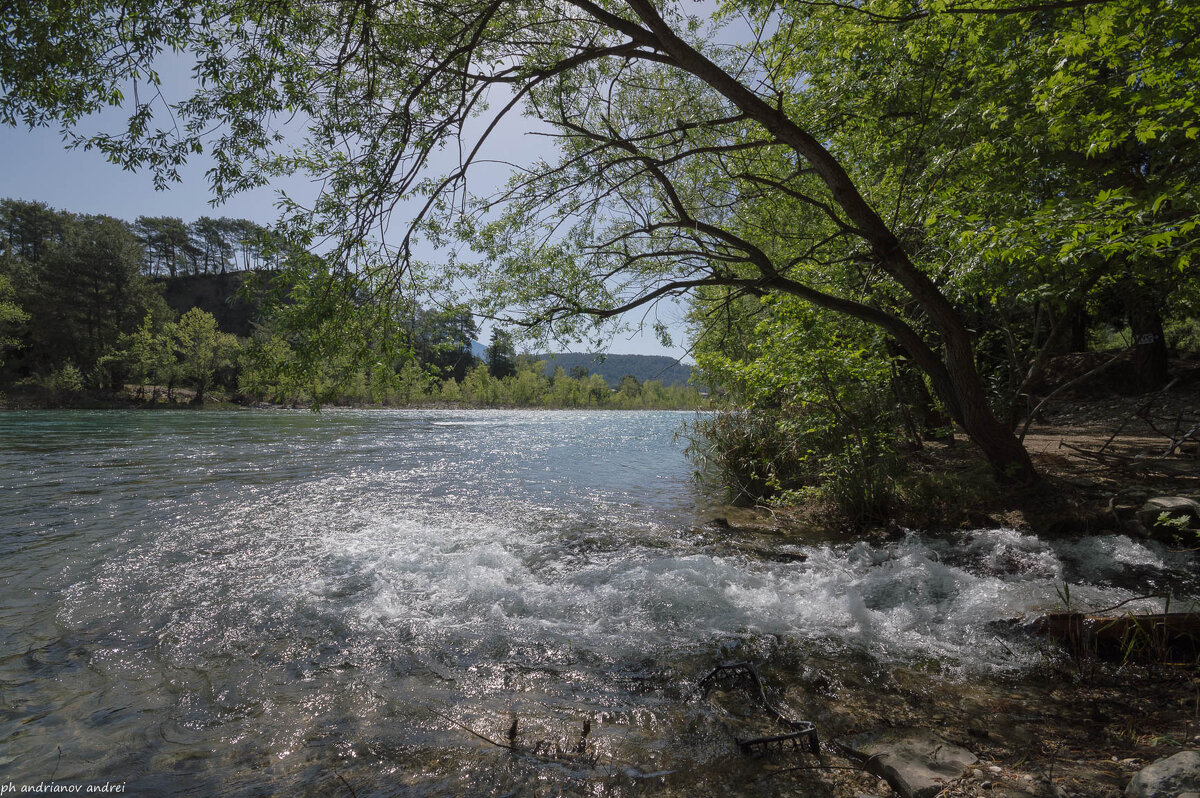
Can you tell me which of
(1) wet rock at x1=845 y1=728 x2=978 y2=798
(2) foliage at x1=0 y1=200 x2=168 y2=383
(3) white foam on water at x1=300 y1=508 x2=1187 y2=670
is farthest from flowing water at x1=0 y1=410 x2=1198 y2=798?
(2) foliage at x1=0 y1=200 x2=168 y2=383

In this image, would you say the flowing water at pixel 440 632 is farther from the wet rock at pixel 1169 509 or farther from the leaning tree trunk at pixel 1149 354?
the leaning tree trunk at pixel 1149 354

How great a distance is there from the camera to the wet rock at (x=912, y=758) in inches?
104

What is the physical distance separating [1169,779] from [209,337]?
6774 centimetres

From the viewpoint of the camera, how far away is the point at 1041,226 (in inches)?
183

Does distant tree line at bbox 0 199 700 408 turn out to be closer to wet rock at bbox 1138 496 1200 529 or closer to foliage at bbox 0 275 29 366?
foliage at bbox 0 275 29 366

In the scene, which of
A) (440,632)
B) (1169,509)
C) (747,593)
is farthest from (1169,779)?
(1169,509)

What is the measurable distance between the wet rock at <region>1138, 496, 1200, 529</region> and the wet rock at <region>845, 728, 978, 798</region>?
4902mm

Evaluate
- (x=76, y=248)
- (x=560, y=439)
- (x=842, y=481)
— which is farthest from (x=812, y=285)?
(x=76, y=248)

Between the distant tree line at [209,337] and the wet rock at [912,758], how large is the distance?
16.0ft

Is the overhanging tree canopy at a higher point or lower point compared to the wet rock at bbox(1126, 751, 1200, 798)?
higher

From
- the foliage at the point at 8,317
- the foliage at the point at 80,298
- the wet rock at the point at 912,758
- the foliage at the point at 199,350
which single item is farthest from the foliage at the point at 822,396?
the foliage at the point at 80,298

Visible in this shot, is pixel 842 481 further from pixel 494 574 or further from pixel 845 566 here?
pixel 494 574

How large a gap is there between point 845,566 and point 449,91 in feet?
24.8

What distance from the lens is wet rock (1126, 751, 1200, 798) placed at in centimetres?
214
